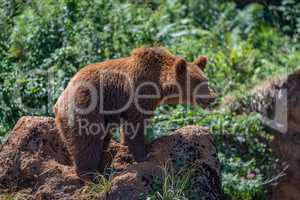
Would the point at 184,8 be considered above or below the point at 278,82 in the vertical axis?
above

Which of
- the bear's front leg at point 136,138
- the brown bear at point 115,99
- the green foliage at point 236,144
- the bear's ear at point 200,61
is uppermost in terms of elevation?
the bear's ear at point 200,61

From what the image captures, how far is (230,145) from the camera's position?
1109 centimetres

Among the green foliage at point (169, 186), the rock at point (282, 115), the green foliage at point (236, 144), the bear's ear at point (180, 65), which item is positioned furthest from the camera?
the rock at point (282, 115)

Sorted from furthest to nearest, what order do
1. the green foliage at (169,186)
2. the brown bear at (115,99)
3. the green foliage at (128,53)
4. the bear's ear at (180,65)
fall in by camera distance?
1. the green foliage at (128,53)
2. the bear's ear at (180,65)
3. the brown bear at (115,99)
4. the green foliage at (169,186)

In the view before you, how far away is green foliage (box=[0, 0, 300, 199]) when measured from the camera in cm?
1026

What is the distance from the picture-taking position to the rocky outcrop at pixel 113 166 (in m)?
7.66

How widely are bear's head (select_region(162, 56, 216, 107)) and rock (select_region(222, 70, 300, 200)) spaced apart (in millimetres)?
3242

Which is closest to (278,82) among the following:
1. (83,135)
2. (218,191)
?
(218,191)

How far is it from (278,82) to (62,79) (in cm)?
354

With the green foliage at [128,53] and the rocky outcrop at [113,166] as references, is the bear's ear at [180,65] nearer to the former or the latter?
the rocky outcrop at [113,166]

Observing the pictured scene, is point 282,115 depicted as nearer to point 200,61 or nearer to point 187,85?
point 200,61

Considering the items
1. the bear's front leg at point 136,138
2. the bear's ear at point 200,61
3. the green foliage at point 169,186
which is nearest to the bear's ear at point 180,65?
the bear's ear at point 200,61

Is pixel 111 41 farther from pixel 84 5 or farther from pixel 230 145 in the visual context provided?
pixel 230 145

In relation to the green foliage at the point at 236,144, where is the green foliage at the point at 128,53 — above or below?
above
